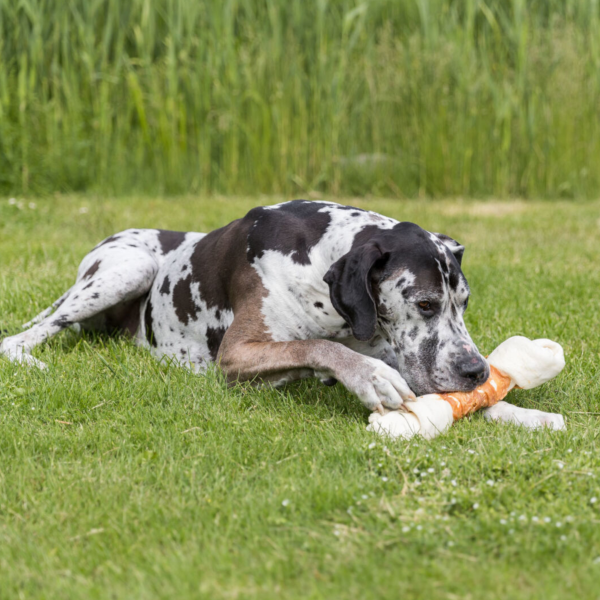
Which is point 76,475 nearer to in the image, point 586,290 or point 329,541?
point 329,541

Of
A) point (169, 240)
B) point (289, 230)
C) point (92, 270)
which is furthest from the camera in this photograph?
point (169, 240)

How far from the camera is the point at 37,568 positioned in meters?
2.46

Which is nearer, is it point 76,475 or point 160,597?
point 160,597

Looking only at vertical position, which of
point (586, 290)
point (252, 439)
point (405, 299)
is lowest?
point (586, 290)

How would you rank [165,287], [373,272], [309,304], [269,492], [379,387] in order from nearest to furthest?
1. [269,492]
2. [379,387]
3. [373,272]
4. [309,304]
5. [165,287]

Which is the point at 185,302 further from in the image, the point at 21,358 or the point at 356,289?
the point at 356,289

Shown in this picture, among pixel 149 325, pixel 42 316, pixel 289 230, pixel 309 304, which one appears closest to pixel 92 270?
pixel 42 316

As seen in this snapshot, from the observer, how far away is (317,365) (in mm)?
3672

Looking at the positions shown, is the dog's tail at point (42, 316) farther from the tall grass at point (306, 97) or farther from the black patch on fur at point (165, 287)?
the tall grass at point (306, 97)

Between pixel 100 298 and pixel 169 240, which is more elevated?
pixel 169 240

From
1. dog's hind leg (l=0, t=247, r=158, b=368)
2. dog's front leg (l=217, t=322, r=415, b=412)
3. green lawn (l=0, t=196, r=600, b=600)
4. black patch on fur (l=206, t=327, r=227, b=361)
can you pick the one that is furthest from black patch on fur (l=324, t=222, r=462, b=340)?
dog's hind leg (l=0, t=247, r=158, b=368)

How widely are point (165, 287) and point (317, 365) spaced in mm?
1509

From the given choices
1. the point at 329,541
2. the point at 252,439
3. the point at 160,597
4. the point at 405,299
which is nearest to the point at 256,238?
the point at 405,299

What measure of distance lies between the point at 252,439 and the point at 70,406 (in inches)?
41.0
